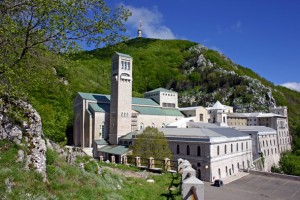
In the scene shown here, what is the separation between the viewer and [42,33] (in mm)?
7934

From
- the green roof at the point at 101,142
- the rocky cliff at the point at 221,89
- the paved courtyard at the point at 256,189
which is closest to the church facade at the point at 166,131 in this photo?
the green roof at the point at 101,142

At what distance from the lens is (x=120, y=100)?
48.7m

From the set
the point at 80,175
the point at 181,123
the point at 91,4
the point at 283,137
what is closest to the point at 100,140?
the point at 181,123

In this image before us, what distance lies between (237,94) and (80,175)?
10543 cm

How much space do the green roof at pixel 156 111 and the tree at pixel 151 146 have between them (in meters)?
14.8

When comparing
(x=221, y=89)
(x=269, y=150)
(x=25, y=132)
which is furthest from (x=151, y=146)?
(x=221, y=89)

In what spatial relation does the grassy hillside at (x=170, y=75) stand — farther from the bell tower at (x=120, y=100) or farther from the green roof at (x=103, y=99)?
the bell tower at (x=120, y=100)

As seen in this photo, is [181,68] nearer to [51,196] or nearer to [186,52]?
[186,52]

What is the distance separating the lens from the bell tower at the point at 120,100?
158ft

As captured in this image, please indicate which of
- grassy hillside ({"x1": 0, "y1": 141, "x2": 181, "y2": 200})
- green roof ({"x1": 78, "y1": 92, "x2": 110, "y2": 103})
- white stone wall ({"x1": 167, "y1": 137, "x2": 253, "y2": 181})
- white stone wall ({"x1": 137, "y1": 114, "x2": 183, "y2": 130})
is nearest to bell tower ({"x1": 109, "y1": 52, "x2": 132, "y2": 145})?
white stone wall ({"x1": 137, "y1": 114, "x2": 183, "y2": 130})

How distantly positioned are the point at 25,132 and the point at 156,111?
47.2 meters

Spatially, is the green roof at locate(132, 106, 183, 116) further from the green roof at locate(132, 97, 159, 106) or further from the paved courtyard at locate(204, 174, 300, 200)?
the paved courtyard at locate(204, 174, 300, 200)

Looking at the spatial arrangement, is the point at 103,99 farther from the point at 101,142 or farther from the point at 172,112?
the point at 172,112

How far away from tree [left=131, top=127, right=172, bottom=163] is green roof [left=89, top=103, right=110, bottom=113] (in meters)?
14.0
